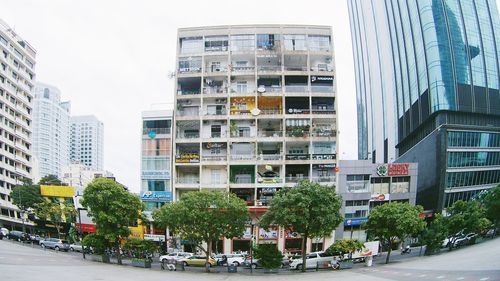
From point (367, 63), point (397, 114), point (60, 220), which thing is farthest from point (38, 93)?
point (397, 114)

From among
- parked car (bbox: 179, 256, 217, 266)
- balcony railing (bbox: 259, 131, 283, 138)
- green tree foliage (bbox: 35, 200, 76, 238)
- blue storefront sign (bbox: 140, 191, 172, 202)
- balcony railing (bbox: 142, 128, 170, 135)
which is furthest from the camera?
green tree foliage (bbox: 35, 200, 76, 238)

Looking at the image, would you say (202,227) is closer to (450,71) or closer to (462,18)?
(450,71)

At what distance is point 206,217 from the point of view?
37.0 meters

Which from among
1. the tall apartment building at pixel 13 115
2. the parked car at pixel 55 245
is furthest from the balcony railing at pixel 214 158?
the tall apartment building at pixel 13 115

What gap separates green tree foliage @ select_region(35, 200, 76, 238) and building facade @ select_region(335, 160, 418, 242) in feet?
138

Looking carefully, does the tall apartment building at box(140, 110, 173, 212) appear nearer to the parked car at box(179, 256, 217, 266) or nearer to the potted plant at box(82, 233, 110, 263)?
the potted plant at box(82, 233, 110, 263)

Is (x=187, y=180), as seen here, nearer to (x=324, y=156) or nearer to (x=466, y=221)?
(x=324, y=156)

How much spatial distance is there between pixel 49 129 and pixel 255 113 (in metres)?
151

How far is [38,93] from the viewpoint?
16788 centimetres

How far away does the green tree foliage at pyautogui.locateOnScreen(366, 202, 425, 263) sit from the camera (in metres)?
39.5

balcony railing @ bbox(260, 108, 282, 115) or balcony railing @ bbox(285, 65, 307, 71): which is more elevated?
balcony railing @ bbox(285, 65, 307, 71)

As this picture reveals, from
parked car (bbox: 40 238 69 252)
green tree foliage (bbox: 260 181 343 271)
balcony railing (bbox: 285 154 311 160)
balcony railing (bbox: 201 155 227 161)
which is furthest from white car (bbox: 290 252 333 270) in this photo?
parked car (bbox: 40 238 69 252)

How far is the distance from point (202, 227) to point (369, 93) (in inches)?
3650

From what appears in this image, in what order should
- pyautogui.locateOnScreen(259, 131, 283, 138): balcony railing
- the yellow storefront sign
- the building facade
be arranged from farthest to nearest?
the yellow storefront sign
the building facade
pyautogui.locateOnScreen(259, 131, 283, 138): balcony railing
